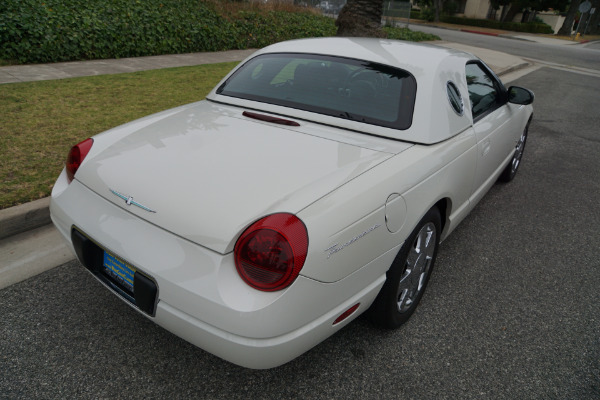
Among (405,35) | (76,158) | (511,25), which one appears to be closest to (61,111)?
(76,158)

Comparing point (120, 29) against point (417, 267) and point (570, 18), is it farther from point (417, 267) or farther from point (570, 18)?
point (570, 18)

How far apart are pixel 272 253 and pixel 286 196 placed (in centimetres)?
26

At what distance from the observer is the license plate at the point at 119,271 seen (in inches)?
75.5

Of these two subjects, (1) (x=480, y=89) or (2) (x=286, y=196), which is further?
(1) (x=480, y=89)

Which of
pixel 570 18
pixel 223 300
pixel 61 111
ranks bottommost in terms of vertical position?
pixel 570 18

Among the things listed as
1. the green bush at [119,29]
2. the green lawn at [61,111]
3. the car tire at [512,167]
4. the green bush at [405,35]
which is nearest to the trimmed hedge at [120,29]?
the green bush at [119,29]

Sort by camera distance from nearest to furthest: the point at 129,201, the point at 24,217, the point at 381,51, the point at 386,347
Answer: the point at 129,201, the point at 386,347, the point at 381,51, the point at 24,217

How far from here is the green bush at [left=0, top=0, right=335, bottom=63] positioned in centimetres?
757

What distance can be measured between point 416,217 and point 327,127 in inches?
29.6

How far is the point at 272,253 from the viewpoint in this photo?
1.66 m

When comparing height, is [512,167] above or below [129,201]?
below

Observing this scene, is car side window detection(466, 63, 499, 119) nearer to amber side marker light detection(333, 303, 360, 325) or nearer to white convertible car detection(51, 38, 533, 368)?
white convertible car detection(51, 38, 533, 368)

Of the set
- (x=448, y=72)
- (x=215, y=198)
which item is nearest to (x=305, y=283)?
(x=215, y=198)

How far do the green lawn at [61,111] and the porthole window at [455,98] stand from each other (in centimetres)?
303
